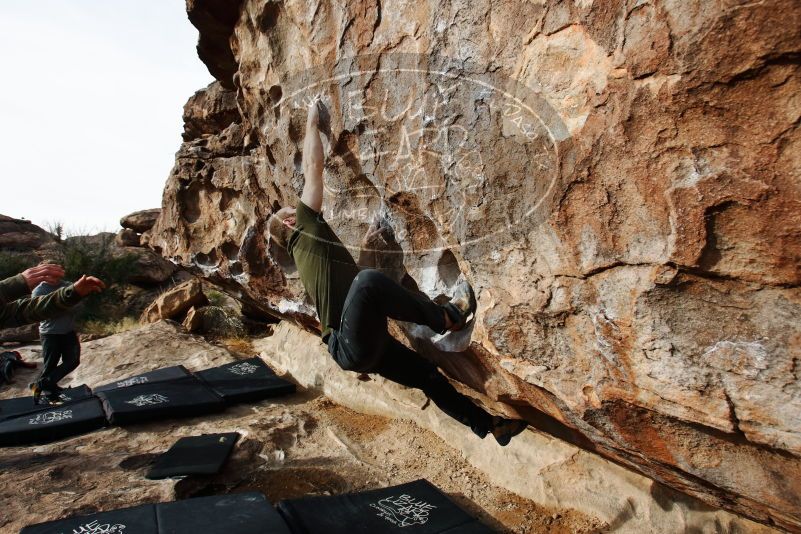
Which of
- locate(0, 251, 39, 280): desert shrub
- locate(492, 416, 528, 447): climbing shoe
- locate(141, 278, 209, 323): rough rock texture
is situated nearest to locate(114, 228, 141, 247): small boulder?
locate(0, 251, 39, 280): desert shrub

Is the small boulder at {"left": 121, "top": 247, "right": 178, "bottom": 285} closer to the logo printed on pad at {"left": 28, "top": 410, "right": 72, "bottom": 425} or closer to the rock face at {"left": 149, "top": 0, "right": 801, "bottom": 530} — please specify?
the logo printed on pad at {"left": 28, "top": 410, "right": 72, "bottom": 425}

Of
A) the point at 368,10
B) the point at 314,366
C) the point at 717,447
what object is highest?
the point at 368,10

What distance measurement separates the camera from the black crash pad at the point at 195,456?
9.59 ft

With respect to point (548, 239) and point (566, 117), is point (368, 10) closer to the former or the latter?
point (566, 117)

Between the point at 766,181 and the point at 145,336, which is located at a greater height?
the point at 766,181

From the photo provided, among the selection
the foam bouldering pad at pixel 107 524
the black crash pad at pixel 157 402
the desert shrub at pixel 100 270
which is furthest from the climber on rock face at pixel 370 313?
the desert shrub at pixel 100 270

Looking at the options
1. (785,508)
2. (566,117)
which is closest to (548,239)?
(566,117)

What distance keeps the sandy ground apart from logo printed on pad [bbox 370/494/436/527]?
0.40 meters

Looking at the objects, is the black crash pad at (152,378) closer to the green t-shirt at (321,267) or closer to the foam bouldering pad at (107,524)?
the foam bouldering pad at (107,524)

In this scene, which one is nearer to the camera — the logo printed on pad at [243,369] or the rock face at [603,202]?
the rock face at [603,202]

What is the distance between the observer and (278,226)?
4.14m

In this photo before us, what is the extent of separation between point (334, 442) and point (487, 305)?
5.71ft

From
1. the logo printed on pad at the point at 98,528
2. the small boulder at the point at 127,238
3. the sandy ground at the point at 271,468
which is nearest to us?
the logo printed on pad at the point at 98,528

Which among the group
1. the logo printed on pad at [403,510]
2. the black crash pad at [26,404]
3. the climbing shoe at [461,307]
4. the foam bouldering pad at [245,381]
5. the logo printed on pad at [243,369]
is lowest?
the black crash pad at [26,404]
